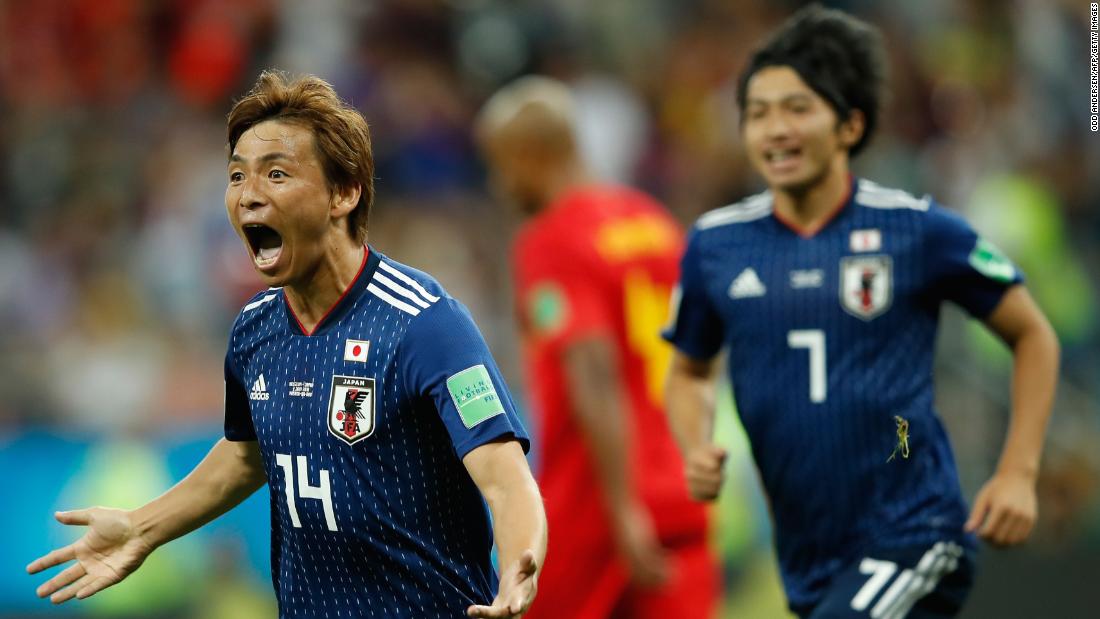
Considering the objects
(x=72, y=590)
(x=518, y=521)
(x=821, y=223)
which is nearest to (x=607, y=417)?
(x=821, y=223)

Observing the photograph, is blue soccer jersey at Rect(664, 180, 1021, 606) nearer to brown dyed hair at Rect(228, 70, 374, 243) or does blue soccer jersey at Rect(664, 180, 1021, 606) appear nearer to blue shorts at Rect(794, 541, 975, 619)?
blue shorts at Rect(794, 541, 975, 619)

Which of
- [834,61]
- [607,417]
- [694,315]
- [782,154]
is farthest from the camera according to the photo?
[607,417]

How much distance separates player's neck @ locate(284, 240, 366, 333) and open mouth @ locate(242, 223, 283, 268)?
0.35 ft

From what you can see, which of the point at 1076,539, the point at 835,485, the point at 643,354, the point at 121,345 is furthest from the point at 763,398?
the point at 121,345

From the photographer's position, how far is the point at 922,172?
11.6m

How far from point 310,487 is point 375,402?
0.28m

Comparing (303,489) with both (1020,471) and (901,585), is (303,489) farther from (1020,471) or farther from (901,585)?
(1020,471)

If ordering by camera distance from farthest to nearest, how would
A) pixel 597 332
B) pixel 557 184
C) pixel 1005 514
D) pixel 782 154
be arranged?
pixel 557 184
pixel 597 332
pixel 782 154
pixel 1005 514

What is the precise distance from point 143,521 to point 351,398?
785 millimetres

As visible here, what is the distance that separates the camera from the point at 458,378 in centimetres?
377

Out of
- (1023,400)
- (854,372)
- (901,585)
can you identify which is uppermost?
(854,372)

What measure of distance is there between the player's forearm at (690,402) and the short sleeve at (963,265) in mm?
897

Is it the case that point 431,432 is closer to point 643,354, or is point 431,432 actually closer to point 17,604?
point 643,354

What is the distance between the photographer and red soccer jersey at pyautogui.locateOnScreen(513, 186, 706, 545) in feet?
21.0
